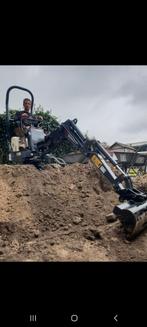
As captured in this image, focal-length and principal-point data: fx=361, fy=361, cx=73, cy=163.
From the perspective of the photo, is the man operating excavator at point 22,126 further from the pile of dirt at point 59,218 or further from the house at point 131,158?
the house at point 131,158

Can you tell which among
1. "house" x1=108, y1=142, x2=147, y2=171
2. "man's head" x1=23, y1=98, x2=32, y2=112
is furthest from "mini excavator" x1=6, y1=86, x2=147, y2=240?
"house" x1=108, y1=142, x2=147, y2=171

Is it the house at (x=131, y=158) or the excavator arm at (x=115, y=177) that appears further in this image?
the house at (x=131, y=158)

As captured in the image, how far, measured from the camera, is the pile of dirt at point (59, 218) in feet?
10.2

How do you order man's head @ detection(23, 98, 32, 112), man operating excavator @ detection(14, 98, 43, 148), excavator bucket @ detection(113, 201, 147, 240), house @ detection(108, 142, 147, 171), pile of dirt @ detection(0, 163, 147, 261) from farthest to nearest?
1. house @ detection(108, 142, 147, 171)
2. man's head @ detection(23, 98, 32, 112)
3. man operating excavator @ detection(14, 98, 43, 148)
4. excavator bucket @ detection(113, 201, 147, 240)
5. pile of dirt @ detection(0, 163, 147, 261)

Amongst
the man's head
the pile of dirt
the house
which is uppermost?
the man's head

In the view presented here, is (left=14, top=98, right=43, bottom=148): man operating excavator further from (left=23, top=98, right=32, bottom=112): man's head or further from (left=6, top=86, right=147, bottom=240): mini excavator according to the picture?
(left=23, top=98, right=32, bottom=112): man's head

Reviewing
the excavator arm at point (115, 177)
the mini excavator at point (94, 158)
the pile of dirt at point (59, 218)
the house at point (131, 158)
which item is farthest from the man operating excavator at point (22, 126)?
the house at point (131, 158)

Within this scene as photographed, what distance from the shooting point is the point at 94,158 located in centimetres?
401

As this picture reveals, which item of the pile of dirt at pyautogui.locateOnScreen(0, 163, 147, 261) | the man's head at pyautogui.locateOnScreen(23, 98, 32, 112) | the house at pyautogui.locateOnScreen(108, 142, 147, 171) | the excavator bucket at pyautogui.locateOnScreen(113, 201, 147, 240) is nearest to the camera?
the pile of dirt at pyautogui.locateOnScreen(0, 163, 147, 261)

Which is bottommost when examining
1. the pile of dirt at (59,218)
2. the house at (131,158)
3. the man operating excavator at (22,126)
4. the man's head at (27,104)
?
the pile of dirt at (59,218)

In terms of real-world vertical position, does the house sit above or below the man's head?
below

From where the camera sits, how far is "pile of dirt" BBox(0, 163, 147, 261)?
3123 millimetres
